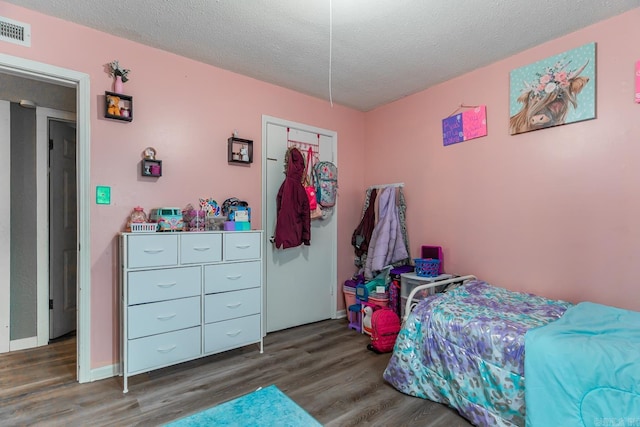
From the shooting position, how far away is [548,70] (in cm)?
235

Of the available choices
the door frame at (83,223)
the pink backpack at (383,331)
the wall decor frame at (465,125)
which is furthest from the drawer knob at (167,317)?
the wall decor frame at (465,125)

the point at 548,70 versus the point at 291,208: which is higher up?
the point at 548,70

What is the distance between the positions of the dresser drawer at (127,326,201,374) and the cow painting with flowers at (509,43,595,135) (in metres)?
2.93

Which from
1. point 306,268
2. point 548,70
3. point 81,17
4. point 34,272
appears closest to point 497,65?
point 548,70

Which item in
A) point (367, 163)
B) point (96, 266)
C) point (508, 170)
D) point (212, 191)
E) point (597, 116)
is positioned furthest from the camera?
point (367, 163)

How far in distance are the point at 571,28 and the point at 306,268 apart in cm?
289

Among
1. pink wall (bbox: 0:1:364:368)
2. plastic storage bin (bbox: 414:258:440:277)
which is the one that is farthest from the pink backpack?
pink wall (bbox: 0:1:364:368)

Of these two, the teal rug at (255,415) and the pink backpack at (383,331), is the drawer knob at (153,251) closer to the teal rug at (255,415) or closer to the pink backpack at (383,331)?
the teal rug at (255,415)

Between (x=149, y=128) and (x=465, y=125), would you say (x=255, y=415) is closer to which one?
(x=149, y=128)

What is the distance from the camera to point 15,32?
2.01 metres

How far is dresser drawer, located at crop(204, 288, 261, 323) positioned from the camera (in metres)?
2.42

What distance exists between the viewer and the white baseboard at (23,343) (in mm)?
2742

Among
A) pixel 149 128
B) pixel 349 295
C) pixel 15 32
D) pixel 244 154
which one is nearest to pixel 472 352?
pixel 349 295

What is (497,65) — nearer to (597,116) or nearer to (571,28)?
(571,28)
